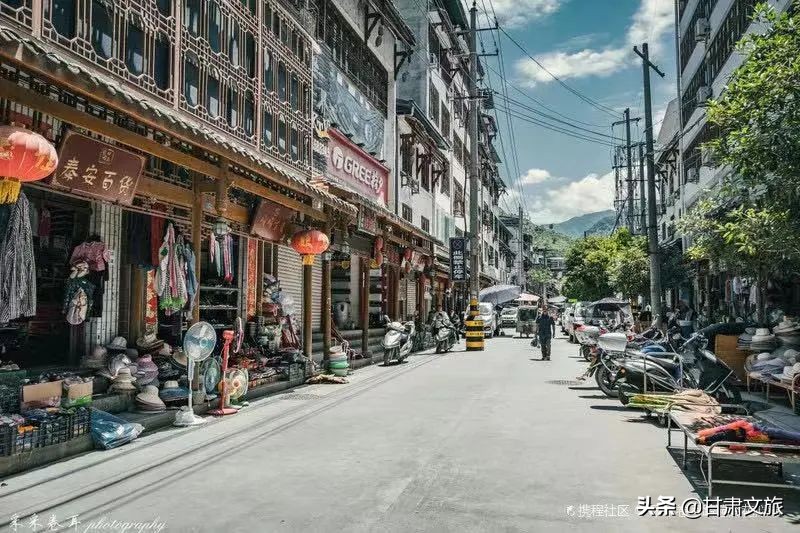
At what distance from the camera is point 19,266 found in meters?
7.39

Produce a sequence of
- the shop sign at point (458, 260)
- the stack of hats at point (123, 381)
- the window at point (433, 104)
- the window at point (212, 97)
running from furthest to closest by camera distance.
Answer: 1. the window at point (433, 104)
2. the shop sign at point (458, 260)
3. the window at point (212, 97)
4. the stack of hats at point (123, 381)

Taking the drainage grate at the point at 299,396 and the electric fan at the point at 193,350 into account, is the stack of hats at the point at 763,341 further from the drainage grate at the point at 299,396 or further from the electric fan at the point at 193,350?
the electric fan at the point at 193,350

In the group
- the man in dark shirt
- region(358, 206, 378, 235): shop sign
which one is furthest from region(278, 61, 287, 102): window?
the man in dark shirt

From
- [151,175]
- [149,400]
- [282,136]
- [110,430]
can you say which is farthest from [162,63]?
[110,430]

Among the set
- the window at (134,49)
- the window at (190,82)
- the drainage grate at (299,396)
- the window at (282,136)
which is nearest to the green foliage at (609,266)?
the window at (282,136)

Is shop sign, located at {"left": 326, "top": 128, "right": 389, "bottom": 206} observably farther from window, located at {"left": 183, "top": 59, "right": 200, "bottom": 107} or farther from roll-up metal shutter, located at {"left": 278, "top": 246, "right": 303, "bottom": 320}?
window, located at {"left": 183, "top": 59, "right": 200, "bottom": 107}

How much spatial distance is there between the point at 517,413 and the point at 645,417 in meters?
2.03

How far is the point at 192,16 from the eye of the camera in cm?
1142

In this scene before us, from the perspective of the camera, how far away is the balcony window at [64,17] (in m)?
8.12

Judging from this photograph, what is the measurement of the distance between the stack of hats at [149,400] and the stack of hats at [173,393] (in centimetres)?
21

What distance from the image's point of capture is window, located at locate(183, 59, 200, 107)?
11.1m

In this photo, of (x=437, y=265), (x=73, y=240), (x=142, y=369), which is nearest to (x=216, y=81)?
(x=73, y=240)

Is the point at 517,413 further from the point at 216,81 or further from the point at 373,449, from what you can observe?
the point at 216,81

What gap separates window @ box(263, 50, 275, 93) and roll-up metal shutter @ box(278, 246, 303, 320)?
4.10 meters
